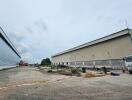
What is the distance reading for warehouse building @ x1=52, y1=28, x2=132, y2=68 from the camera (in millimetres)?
44094

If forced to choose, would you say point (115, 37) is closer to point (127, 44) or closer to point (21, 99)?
point (127, 44)

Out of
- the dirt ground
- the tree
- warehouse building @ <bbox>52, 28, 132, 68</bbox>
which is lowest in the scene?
the dirt ground

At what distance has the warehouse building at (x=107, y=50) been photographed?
44.1m

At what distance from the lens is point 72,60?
268ft

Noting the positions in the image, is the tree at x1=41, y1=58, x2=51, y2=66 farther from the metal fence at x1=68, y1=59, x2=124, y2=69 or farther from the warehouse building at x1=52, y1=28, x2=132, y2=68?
the metal fence at x1=68, y1=59, x2=124, y2=69

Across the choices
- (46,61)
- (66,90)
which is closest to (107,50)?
(66,90)

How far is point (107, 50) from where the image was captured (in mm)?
51281

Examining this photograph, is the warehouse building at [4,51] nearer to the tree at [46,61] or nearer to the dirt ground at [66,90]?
the dirt ground at [66,90]

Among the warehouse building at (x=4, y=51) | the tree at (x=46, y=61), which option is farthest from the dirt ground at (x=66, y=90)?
the tree at (x=46, y=61)

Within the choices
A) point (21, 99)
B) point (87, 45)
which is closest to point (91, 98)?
point (21, 99)

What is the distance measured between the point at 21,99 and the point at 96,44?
51017 millimetres

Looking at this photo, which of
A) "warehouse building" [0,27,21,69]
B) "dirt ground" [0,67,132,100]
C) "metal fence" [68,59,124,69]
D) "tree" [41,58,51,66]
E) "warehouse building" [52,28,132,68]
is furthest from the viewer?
"tree" [41,58,51,66]

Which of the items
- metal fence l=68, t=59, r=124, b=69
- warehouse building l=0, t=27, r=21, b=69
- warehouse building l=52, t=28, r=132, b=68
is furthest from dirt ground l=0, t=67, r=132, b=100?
metal fence l=68, t=59, r=124, b=69

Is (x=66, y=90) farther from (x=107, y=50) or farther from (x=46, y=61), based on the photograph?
(x=46, y=61)
